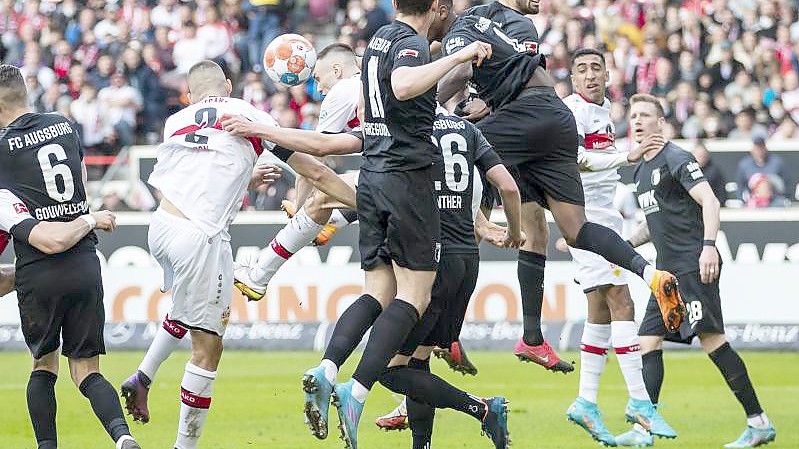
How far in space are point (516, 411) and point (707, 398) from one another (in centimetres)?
227

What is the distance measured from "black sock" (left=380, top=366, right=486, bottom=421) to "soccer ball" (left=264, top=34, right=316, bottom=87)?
8.67 ft

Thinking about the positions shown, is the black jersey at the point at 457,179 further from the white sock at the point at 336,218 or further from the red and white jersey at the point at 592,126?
the red and white jersey at the point at 592,126

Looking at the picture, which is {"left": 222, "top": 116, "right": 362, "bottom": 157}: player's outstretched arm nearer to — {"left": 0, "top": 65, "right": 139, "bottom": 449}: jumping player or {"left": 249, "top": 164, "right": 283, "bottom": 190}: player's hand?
{"left": 249, "top": 164, "right": 283, "bottom": 190}: player's hand

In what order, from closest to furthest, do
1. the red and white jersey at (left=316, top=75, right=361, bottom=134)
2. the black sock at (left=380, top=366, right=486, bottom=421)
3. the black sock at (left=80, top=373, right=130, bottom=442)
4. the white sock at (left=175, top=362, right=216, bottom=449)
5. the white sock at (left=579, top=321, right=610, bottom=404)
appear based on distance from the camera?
the black sock at (left=80, top=373, right=130, bottom=442), the black sock at (left=380, top=366, right=486, bottom=421), the white sock at (left=175, top=362, right=216, bottom=449), the red and white jersey at (left=316, top=75, right=361, bottom=134), the white sock at (left=579, top=321, right=610, bottom=404)

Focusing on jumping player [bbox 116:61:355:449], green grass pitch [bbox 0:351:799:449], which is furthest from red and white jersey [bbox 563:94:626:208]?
jumping player [bbox 116:61:355:449]

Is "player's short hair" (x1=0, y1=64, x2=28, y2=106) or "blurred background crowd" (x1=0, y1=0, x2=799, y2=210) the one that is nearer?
"player's short hair" (x1=0, y1=64, x2=28, y2=106)

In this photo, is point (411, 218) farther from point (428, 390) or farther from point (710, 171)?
point (710, 171)

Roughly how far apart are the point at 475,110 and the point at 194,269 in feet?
8.27

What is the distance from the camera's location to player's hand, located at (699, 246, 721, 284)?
37.2 ft

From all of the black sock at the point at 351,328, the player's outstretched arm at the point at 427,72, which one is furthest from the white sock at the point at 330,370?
the player's outstretched arm at the point at 427,72

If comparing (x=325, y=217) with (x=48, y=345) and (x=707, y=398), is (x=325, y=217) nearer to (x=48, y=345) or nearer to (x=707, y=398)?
(x=48, y=345)

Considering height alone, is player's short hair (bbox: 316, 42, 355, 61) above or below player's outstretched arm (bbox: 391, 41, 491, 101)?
below

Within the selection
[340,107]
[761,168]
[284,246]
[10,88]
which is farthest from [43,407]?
[761,168]

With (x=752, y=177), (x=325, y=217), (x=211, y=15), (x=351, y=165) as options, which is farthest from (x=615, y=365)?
(x=211, y=15)
